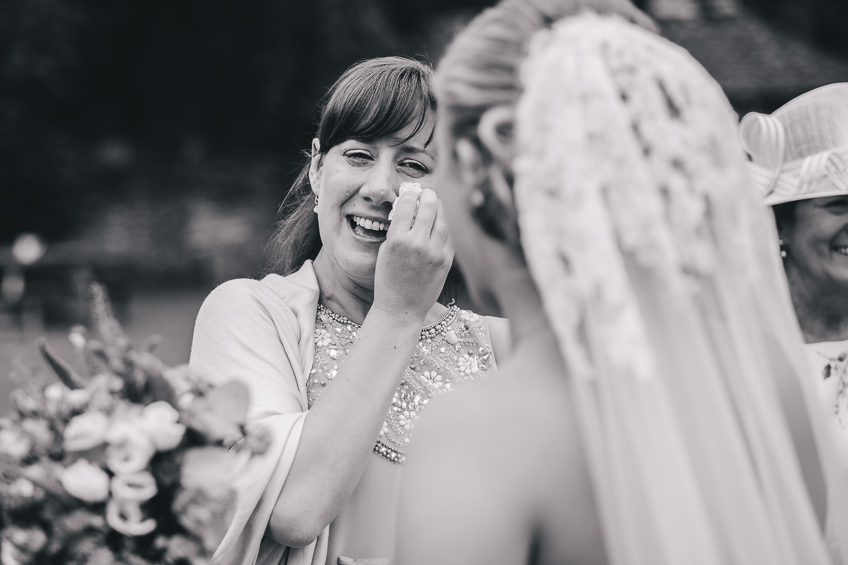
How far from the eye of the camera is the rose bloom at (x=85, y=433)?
1.51 m

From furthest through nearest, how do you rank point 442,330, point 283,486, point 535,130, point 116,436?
point 442,330
point 283,486
point 116,436
point 535,130

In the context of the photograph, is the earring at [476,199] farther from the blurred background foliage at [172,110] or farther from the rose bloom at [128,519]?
the blurred background foliage at [172,110]

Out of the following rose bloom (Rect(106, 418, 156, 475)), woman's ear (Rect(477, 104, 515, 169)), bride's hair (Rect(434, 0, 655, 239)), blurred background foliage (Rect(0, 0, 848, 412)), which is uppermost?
blurred background foliage (Rect(0, 0, 848, 412))

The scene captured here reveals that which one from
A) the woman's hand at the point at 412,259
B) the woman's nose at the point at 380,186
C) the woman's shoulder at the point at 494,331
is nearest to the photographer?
the woman's hand at the point at 412,259

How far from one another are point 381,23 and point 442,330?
1616 cm

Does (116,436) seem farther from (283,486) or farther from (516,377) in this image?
(516,377)

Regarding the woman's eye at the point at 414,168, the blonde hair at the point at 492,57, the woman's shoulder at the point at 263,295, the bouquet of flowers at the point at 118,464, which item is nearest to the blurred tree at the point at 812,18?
the woman's eye at the point at 414,168

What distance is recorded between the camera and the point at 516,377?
4.42 ft

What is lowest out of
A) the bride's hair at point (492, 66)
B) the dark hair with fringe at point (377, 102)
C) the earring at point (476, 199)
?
the earring at point (476, 199)

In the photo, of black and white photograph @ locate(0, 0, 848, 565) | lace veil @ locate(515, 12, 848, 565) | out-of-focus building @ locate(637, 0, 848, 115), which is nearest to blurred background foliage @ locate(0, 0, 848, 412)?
out-of-focus building @ locate(637, 0, 848, 115)

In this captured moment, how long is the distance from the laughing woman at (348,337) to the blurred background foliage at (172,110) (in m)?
14.1

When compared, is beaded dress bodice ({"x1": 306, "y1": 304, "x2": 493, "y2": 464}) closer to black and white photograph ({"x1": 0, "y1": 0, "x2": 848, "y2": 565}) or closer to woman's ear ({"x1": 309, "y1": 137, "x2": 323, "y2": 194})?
black and white photograph ({"x1": 0, "y1": 0, "x2": 848, "y2": 565})

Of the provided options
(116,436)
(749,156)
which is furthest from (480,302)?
(749,156)

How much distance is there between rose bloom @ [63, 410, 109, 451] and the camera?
151 centimetres
